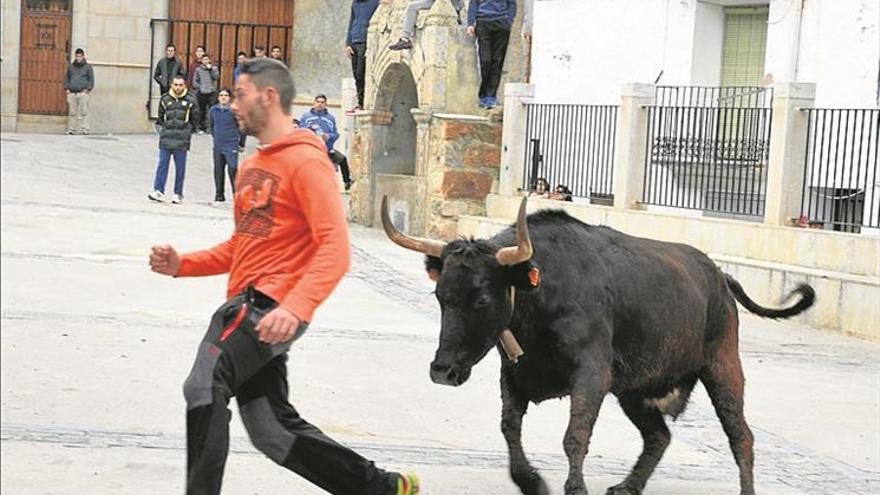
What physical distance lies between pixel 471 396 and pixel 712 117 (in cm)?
904

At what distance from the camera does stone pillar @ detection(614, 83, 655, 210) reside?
1903 cm

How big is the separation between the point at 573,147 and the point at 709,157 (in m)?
2.65

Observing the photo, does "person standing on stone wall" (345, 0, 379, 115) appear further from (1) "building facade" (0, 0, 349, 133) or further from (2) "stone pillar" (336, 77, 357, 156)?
(1) "building facade" (0, 0, 349, 133)

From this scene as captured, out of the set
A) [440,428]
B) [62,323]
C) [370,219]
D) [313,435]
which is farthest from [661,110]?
[313,435]

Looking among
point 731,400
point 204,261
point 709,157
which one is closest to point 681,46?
point 709,157

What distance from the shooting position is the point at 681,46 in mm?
22000

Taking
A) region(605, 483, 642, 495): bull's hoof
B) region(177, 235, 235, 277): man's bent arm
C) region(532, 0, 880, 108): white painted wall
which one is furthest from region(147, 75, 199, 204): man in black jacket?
region(177, 235, 235, 277): man's bent arm

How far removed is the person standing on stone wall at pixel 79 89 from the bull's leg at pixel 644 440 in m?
25.7

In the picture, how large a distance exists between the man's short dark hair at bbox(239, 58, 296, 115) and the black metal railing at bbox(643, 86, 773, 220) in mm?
12003

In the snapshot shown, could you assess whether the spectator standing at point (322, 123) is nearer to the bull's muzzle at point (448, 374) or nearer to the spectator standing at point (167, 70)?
the spectator standing at point (167, 70)

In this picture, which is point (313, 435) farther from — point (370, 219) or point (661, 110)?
point (370, 219)

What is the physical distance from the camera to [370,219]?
78.4 ft

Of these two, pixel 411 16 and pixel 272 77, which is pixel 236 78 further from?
pixel 411 16

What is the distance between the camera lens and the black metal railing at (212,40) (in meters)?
34.9
